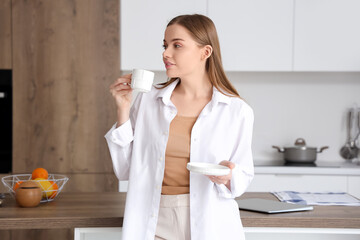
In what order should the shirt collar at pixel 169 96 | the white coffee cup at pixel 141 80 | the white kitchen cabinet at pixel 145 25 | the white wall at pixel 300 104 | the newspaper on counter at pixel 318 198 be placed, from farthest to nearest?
the white wall at pixel 300 104
the white kitchen cabinet at pixel 145 25
the newspaper on counter at pixel 318 198
the shirt collar at pixel 169 96
the white coffee cup at pixel 141 80

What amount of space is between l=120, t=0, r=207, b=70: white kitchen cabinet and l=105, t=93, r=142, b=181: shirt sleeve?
5.93ft

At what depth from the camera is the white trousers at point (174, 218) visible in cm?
158

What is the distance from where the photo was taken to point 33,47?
3393 millimetres

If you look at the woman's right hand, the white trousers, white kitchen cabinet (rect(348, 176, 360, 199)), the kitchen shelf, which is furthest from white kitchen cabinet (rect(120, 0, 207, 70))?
the white trousers

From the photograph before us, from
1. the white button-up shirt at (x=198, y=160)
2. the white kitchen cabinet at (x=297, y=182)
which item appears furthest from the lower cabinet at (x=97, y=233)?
the white kitchen cabinet at (x=297, y=182)

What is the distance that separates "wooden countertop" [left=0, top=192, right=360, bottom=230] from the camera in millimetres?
1684

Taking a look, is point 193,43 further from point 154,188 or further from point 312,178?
point 312,178

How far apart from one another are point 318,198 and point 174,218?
2.65ft

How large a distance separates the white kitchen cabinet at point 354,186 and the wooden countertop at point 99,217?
1501 mm

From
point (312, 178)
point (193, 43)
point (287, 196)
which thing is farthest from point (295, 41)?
point (193, 43)

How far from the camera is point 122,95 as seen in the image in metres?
1.62

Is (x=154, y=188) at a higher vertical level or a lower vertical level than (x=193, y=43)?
lower

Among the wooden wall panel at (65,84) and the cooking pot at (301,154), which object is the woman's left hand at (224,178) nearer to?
the wooden wall panel at (65,84)

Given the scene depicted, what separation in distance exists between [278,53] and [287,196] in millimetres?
1639
